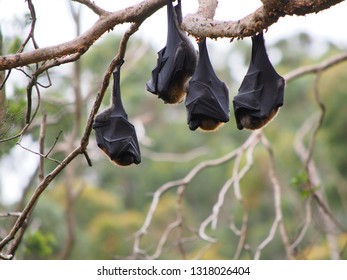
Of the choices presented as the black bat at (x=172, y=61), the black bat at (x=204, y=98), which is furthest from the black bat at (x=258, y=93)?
the black bat at (x=172, y=61)

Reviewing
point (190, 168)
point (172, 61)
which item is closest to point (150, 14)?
point (172, 61)

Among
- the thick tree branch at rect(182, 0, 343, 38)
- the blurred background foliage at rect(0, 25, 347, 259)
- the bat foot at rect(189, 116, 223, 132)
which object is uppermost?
the blurred background foliage at rect(0, 25, 347, 259)

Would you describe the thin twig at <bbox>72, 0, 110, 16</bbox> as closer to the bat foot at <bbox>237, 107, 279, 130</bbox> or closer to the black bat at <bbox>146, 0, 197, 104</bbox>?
the black bat at <bbox>146, 0, 197, 104</bbox>

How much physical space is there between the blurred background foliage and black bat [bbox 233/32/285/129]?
20.2 ft

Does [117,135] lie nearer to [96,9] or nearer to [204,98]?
[204,98]

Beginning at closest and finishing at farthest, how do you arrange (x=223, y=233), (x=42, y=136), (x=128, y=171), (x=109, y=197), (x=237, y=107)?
(x=237, y=107) → (x=42, y=136) → (x=223, y=233) → (x=109, y=197) → (x=128, y=171)

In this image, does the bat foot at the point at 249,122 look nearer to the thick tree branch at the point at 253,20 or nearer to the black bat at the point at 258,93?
the black bat at the point at 258,93

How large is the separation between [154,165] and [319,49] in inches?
437

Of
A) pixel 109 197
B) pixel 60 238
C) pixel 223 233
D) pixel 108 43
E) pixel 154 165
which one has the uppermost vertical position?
pixel 108 43

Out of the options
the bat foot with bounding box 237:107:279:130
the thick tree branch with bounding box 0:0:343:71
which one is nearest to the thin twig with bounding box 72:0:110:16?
the thick tree branch with bounding box 0:0:343:71

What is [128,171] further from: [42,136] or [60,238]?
[42,136]

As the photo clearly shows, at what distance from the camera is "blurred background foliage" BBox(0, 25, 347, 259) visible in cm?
2152

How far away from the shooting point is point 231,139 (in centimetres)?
3722
